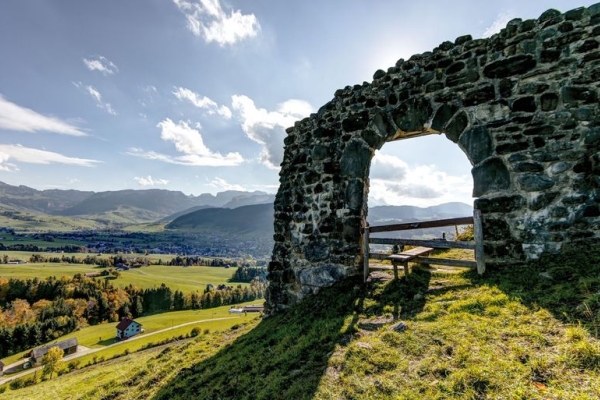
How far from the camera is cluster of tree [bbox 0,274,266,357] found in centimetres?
7688

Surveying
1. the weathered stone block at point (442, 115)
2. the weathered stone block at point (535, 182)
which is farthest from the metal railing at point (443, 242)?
the weathered stone block at point (442, 115)

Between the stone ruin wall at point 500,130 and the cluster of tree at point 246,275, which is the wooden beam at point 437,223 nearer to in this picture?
the stone ruin wall at point 500,130

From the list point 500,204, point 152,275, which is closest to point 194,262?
point 152,275

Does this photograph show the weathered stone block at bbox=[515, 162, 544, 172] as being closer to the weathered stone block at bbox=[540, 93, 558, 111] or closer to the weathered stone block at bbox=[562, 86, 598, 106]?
the weathered stone block at bbox=[540, 93, 558, 111]

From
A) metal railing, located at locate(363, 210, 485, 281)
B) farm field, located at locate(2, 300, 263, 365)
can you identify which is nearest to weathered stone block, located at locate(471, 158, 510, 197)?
metal railing, located at locate(363, 210, 485, 281)

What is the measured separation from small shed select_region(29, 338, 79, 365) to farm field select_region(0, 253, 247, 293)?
123 ft

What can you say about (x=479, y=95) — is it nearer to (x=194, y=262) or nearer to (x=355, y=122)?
(x=355, y=122)

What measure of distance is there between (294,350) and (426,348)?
2176mm

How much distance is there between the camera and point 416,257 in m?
6.51

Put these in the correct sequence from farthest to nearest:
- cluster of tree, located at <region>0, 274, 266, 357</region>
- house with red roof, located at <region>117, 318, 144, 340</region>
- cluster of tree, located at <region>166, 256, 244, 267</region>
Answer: cluster of tree, located at <region>166, 256, 244, 267</region> → cluster of tree, located at <region>0, 274, 266, 357</region> → house with red roof, located at <region>117, 318, 144, 340</region>

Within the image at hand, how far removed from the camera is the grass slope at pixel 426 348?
9.38 feet

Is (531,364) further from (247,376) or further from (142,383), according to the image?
(142,383)

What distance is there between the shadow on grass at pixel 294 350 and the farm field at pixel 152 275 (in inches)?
4079

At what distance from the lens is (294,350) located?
16.4 feet
